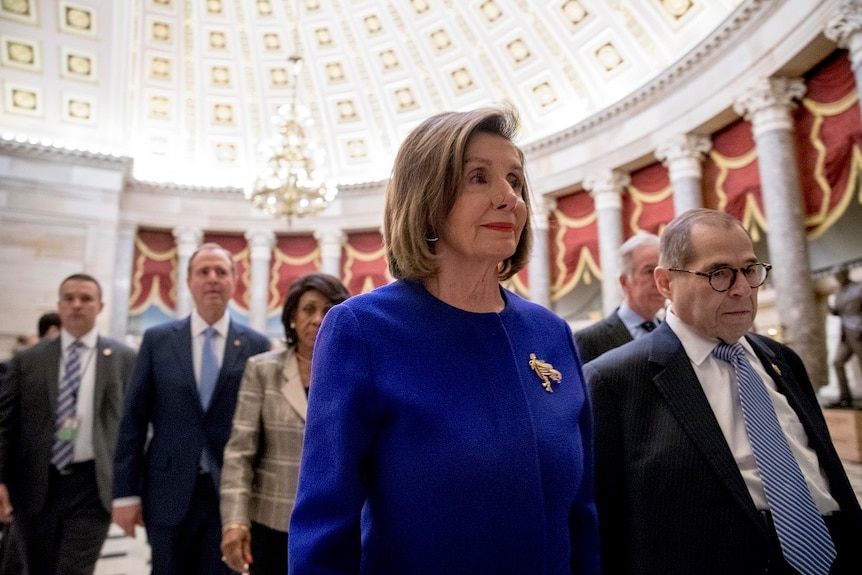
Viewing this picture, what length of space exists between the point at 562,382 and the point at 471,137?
59 cm

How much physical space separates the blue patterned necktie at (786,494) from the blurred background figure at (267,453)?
1.70 meters

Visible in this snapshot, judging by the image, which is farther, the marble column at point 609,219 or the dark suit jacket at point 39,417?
the marble column at point 609,219

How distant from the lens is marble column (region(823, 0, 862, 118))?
23.7 ft

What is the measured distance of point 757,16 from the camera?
9.14 meters

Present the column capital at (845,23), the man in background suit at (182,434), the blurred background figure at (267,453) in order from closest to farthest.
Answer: the blurred background figure at (267,453), the man in background suit at (182,434), the column capital at (845,23)

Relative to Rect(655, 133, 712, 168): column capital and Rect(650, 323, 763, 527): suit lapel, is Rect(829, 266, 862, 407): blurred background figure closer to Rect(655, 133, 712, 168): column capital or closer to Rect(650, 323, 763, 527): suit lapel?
Rect(655, 133, 712, 168): column capital

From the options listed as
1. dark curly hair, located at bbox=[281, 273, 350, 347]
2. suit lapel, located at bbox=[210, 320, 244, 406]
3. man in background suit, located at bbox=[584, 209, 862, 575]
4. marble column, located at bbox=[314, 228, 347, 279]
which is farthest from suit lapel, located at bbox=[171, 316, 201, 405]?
marble column, located at bbox=[314, 228, 347, 279]

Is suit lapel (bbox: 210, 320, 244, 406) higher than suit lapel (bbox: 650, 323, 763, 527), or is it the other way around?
suit lapel (bbox: 210, 320, 244, 406)

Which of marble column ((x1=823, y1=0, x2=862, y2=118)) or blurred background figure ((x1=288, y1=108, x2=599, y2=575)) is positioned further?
marble column ((x1=823, y1=0, x2=862, y2=118))

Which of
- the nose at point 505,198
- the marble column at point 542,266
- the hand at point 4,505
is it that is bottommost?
the hand at point 4,505

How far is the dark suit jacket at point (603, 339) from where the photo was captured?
10.6ft

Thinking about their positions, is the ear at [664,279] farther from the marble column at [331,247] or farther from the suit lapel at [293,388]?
the marble column at [331,247]

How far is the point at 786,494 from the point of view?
65.2 inches

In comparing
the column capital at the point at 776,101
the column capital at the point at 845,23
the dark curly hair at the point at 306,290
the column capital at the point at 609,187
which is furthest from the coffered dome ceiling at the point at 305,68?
the dark curly hair at the point at 306,290
